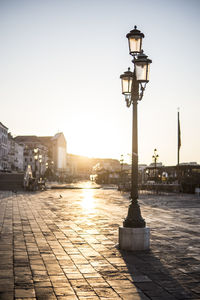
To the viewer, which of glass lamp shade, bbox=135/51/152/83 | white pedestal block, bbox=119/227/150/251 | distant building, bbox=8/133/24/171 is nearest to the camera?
white pedestal block, bbox=119/227/150/251

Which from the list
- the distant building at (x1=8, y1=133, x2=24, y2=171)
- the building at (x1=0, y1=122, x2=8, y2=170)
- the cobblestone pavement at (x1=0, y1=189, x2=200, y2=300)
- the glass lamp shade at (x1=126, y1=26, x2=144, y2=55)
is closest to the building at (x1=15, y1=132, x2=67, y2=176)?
the distant building at (x1=8, y1=133, x2=24, y2=171)

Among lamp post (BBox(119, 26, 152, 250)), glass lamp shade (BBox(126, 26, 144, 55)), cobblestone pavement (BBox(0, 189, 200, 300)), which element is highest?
glass lamp shade (BBox(126, 26, 144, 55))

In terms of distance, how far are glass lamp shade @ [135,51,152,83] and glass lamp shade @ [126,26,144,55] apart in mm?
255

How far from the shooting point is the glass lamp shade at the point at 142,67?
24.2 ft

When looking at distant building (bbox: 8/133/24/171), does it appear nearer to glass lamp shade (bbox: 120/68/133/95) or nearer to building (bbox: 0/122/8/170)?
building (bbox: 0/122/8/170)

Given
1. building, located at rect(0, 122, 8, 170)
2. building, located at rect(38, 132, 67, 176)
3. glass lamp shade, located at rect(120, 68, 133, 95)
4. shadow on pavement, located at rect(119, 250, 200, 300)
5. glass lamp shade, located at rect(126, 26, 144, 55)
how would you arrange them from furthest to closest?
building, located at rect(38, 132, 67, 176), building, located at rect(0, 122, 8, 170), glass lamp shade, located at rect(120, 68, 133, 95), glass lamp shade, located at rect(126, 26, 144, 55), shadow on pavement, located at rect(119, 250, 200, 300)

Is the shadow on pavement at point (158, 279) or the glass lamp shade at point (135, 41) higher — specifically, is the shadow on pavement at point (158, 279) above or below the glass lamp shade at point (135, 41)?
below

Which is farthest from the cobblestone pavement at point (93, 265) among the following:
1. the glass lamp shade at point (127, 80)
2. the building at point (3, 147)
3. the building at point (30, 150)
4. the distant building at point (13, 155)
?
the building at point (30, 150)

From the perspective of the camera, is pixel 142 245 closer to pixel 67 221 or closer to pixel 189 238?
pixel 189 238

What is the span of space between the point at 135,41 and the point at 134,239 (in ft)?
12.9

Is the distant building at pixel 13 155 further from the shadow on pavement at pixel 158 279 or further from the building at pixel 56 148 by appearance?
the shadow on pavement at pixel 158 279

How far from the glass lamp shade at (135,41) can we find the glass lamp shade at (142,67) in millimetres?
255

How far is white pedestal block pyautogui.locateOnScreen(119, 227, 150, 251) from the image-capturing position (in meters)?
7.27

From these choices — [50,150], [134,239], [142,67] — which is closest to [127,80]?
[142,67]
